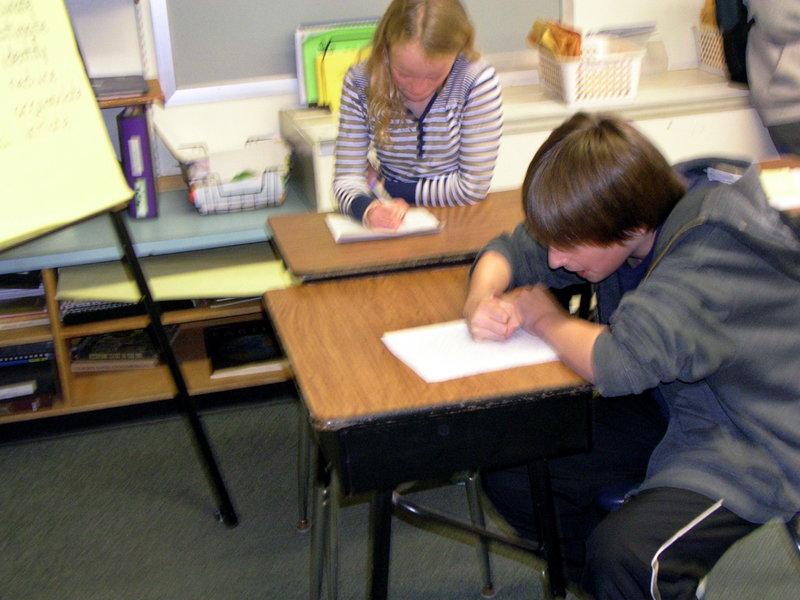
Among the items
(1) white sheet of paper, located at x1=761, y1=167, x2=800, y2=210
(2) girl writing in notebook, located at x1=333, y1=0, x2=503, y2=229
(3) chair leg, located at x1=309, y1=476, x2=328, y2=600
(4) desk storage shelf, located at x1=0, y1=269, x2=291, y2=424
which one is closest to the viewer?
(1) white sheet of paper, located at x1=761, y1=167, x2=800, y2=210

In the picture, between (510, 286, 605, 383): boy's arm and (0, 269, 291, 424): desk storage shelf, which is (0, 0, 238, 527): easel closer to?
(0, 269, 291, 424): desk storage shelf

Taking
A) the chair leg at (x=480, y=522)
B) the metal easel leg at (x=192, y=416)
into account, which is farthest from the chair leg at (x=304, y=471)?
the chair leg at (x=480, y=522)

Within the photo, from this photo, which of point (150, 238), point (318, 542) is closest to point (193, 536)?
point (318, 542)

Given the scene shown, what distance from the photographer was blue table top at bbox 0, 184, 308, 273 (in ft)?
Answer: 7.79

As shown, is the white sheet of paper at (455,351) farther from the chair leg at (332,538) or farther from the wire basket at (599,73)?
the wire basket at (599,73)

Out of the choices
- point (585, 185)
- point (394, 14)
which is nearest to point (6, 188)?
point (394, 14)

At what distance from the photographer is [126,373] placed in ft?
8.93

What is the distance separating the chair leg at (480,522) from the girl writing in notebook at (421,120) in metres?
0.66

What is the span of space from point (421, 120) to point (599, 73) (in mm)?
738

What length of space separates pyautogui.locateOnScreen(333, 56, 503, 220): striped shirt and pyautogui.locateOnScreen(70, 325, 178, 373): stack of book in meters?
0.93

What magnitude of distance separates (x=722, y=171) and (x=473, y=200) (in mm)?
762

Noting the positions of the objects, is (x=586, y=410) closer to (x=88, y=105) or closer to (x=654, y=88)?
(x=88, y=105)

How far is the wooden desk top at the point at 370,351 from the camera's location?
4.03ft

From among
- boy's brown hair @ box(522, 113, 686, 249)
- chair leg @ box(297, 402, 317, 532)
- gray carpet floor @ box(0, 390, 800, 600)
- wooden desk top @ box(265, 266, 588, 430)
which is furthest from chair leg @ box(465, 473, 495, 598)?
boy's brown hair @ box(522, 113, 686, 249)
